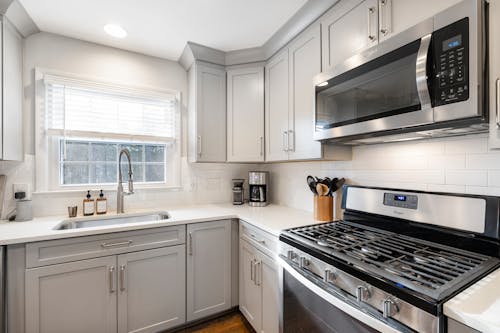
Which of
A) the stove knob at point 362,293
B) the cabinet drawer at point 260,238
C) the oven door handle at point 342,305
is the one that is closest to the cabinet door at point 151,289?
the cabinet drawer at point 260,238

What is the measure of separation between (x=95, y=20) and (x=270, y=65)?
1415mm

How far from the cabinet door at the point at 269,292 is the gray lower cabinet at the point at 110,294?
634 mm

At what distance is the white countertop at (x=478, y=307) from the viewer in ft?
1.90

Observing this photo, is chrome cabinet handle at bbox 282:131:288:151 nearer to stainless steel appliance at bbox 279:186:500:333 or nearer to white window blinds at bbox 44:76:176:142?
stainless steel appliance at bbox 279:186:500:333

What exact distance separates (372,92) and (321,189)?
767mm

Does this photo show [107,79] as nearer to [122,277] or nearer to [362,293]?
[122,277]

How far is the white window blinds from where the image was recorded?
6.36 feet

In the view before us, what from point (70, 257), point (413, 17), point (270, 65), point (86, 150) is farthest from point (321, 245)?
point (86, 150)

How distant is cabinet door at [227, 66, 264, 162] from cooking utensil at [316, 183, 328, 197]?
0.66 metres

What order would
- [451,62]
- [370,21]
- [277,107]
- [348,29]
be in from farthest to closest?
[277,107] → [348,29] → [370,21] → [451,62]

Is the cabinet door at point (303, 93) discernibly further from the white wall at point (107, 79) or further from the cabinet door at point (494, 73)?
the white wall at point (107, 79)

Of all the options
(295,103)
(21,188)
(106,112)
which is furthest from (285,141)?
(21,188)

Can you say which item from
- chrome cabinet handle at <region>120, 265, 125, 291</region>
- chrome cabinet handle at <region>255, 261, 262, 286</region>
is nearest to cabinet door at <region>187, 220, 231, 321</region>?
chrome cabinet handle at <region>255, 261, 262, 286</region>

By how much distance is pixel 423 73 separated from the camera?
923 mm
